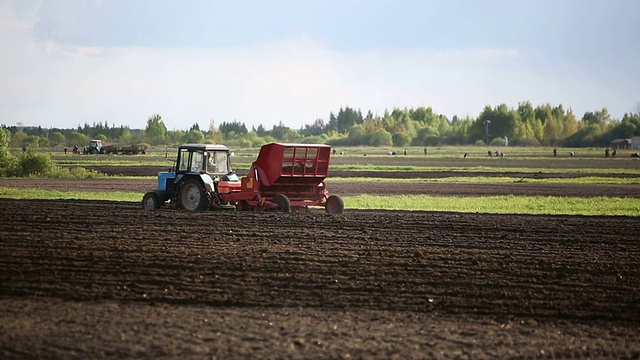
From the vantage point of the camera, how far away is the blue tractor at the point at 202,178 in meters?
30.0

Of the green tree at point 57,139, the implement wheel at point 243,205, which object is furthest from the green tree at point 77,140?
the implement wheel at point 243,205

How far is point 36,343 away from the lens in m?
12.7

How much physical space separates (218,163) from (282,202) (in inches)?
103

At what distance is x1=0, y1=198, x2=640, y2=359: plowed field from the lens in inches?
512

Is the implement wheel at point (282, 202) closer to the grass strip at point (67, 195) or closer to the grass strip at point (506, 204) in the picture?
the grass strip at point (506, 204)

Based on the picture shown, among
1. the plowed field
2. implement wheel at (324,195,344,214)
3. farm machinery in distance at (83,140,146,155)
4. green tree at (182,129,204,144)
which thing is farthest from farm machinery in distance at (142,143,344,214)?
green tree at (182,129,204,144)

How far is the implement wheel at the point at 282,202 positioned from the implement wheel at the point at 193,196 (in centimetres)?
211

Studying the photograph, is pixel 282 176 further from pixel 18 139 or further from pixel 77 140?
pixel 77 140

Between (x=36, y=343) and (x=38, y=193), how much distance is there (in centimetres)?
3123

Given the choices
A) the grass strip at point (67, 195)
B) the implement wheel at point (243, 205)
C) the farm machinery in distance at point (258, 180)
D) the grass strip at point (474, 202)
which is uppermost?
the farm machinery in distance at point (258, 180)

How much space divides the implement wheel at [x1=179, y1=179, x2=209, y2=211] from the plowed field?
4392mm

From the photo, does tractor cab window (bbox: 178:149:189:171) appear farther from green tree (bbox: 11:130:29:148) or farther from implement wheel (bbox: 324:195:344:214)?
green tree (bbox: 11:130:29:148)

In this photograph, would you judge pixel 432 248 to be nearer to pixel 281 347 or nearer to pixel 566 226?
pixel 566 226

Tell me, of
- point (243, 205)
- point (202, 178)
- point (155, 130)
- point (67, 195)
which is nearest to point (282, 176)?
point (243, 205)
